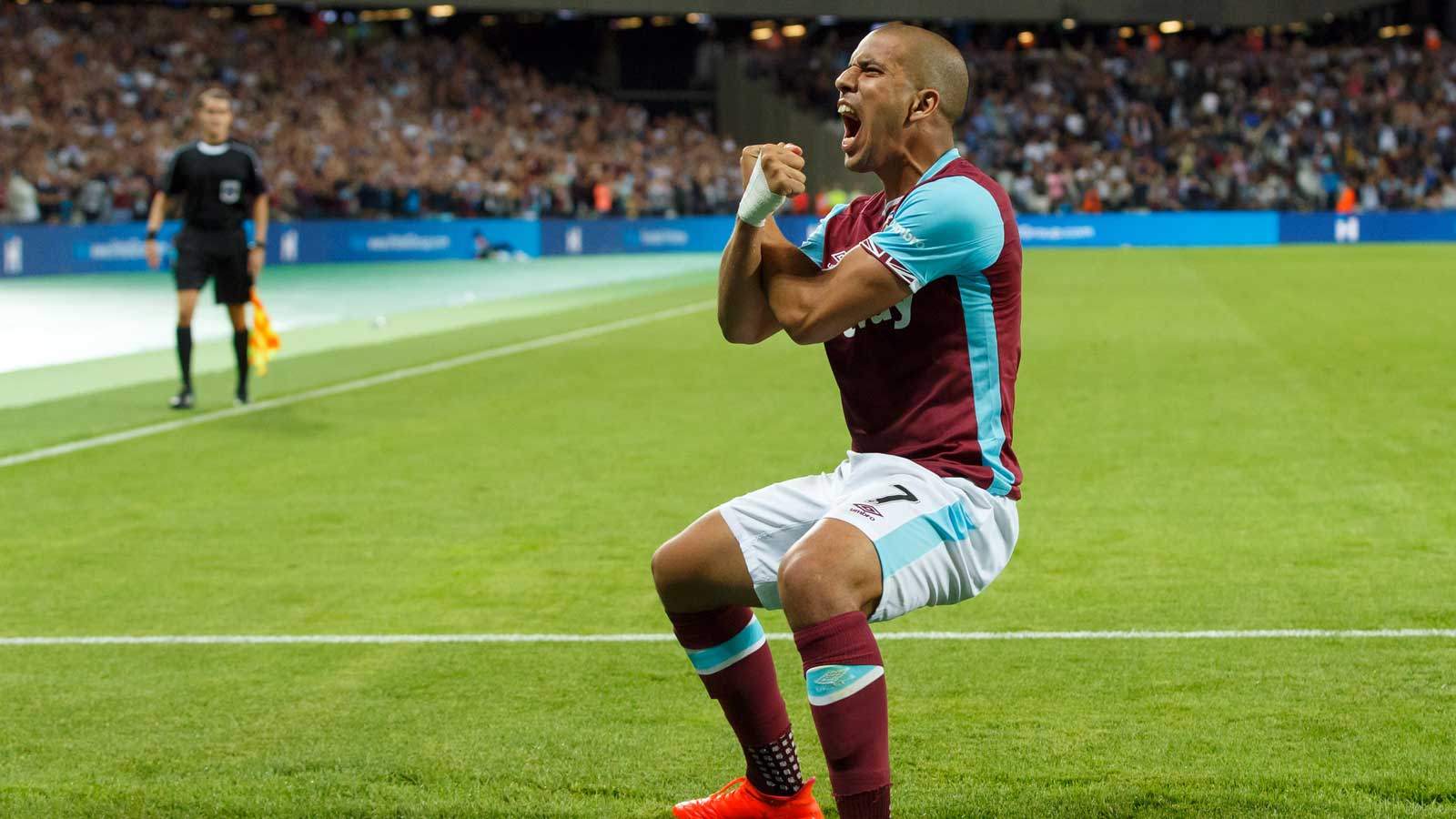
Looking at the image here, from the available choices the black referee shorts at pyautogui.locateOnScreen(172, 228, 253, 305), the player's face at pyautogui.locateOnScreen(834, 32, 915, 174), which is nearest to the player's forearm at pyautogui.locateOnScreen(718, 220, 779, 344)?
the player's face at pyautogui.locateOnScreen(834, 32, 915, 174)

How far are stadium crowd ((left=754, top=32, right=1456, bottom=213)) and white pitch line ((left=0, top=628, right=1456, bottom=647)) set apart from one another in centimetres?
3818

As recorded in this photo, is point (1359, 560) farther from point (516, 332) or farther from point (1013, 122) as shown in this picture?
point (1013, 122)

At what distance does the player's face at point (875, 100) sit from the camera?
4.09 m

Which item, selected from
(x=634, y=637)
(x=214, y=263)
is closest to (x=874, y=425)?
(x=634, y=637)

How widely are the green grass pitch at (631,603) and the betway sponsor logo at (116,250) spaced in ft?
63.1

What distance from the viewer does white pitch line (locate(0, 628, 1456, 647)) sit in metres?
6.08

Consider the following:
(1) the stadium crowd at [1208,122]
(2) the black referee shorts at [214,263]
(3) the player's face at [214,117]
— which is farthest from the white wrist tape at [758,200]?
(1) the stadium crowd at [1208,122]

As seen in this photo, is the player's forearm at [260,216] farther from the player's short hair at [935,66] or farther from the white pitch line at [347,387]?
the player's short hair at [935,66]

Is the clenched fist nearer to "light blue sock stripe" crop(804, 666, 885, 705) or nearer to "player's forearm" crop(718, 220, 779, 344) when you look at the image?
"player's forearm" crop(718, 220, 779, 344)

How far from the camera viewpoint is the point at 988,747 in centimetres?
485

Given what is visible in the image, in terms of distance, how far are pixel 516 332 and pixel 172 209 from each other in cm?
1365


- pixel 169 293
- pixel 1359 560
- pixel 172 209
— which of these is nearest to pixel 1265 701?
pixel 1359 560

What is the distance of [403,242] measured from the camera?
121ft

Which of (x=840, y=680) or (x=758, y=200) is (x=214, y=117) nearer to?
(x=758, y=200)
